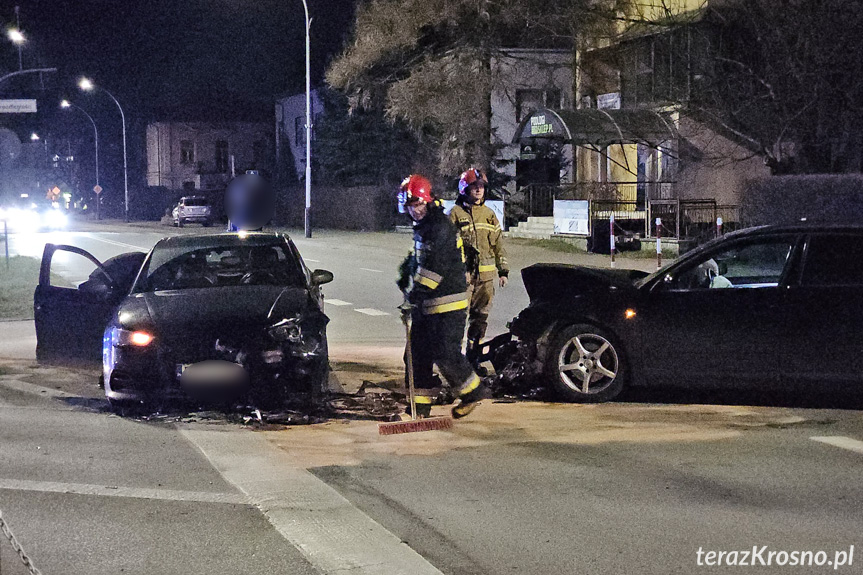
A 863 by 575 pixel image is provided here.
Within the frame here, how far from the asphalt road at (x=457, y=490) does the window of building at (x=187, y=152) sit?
227 feet

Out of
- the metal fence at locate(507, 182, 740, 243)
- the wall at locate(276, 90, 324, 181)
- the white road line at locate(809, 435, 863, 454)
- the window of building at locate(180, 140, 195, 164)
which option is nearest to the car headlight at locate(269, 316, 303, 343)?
the white road line at locate(809, 435, 863, 454)

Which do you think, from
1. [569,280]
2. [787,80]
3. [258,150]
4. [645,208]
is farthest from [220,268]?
[258,150]

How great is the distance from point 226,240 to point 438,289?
2940 millimetres

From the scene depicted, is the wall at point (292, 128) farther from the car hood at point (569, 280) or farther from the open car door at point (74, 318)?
the car hood at point (569, 280)

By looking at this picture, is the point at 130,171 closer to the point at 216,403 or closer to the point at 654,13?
the point at 654,13

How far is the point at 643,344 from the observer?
8625 mm

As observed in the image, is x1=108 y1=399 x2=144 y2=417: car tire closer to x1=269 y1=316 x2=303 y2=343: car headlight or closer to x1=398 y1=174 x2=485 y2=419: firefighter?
x1=269 y1=316 x2=303 y2=343: car headlight

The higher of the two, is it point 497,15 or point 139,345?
point 497,15

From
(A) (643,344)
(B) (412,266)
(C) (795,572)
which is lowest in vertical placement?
(C) (795,572)

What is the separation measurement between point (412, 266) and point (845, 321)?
3.27m

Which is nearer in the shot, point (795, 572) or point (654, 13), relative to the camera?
point (795, 572)

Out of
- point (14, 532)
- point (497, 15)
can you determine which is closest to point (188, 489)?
point (14, 532)

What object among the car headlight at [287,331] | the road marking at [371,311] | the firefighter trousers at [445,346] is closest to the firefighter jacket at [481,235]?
the firefighter trousers at [445,346]

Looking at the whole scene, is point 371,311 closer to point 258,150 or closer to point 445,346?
point 445,346
